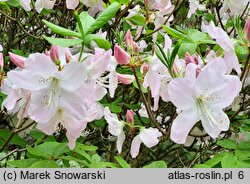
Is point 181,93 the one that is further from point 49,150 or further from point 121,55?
point 49,150

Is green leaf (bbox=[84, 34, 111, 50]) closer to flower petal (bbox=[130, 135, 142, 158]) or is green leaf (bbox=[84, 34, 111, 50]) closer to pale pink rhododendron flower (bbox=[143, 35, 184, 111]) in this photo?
pale pink rhododendron flower (bbox=[143, 35, 184, 111])

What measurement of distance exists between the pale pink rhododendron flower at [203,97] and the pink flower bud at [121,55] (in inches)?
7.3

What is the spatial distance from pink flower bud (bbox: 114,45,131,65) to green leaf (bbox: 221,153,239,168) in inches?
15.5

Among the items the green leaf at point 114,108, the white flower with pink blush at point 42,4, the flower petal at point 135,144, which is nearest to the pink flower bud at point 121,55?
the flower petal at point 135,144

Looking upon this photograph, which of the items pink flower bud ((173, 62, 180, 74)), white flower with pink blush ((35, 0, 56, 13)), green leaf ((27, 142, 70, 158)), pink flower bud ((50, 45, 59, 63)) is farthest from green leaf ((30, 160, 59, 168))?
white flower with pink blush ((35, 0, 56, 13))

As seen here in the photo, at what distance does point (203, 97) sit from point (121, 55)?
25 centimetres

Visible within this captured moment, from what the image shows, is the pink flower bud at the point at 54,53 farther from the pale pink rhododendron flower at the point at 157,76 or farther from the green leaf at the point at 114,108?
the green leaf at the point at 114,108

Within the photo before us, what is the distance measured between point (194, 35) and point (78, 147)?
20.0 inches

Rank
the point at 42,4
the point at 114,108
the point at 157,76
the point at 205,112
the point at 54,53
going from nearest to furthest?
the point at 54,53 → the point at 205,112 → the point at 157,76 → the point at 114,108 → the point at 42,4

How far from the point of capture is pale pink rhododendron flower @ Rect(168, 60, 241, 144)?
1.06 meters

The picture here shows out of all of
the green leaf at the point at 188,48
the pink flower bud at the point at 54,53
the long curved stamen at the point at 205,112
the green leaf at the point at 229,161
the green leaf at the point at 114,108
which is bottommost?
the green leaf at the point at 229,161

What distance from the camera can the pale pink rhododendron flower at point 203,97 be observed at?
106 cm

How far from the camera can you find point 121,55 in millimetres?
1165

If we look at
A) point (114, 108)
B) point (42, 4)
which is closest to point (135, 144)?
point (114, 108)
